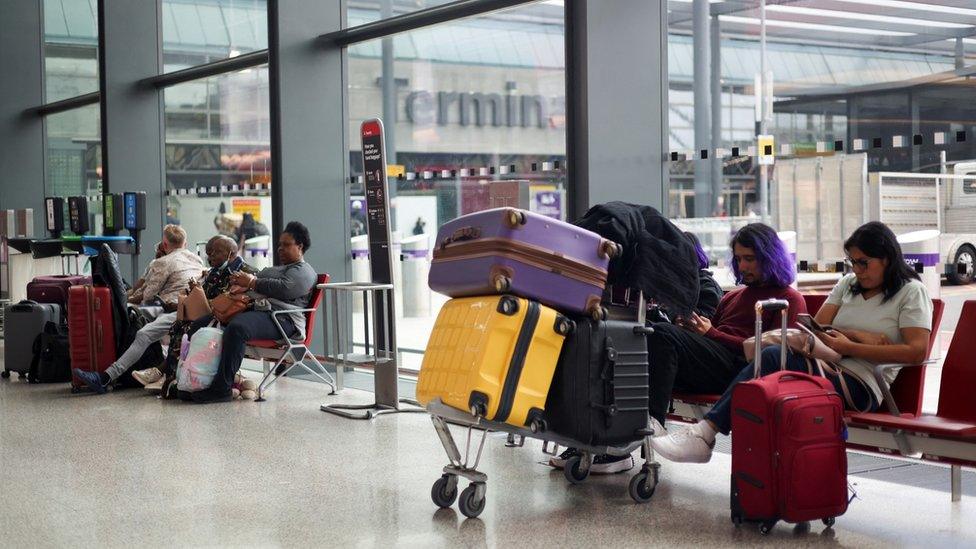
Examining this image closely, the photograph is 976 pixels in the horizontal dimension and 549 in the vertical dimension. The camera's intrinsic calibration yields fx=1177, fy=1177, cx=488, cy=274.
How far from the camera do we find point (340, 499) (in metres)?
4.67

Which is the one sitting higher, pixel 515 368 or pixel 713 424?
pixel 515 368

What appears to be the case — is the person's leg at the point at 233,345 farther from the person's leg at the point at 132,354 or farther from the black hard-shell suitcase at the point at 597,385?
the black hard-shell suitcase at the point at 597,385

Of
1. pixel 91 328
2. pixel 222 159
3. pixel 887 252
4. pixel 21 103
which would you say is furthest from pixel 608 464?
pixel 21 103

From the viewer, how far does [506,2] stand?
24.7 feet

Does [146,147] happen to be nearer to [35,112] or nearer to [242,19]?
[242,19]

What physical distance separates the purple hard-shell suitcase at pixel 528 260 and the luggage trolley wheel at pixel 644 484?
2.24 feet

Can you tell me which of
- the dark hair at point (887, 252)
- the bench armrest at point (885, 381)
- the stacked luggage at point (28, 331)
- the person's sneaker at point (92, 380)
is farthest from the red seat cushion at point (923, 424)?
the stacked luggage at point (28, 331)

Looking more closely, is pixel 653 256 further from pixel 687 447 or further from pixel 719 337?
pixel 687 447

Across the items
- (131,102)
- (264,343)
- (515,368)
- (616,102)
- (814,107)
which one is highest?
(131,102)

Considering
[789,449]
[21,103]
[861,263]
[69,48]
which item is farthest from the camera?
[21,103]

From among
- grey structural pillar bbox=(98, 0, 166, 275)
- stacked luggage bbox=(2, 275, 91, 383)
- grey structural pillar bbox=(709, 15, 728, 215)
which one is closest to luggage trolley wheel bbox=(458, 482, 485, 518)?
grey structural pillar bbox=(709, 15, 728, 215)

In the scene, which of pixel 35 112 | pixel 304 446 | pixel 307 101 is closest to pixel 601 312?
pixel 304 446

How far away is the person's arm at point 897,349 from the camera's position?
415 cm

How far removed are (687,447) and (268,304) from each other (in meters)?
4.11
